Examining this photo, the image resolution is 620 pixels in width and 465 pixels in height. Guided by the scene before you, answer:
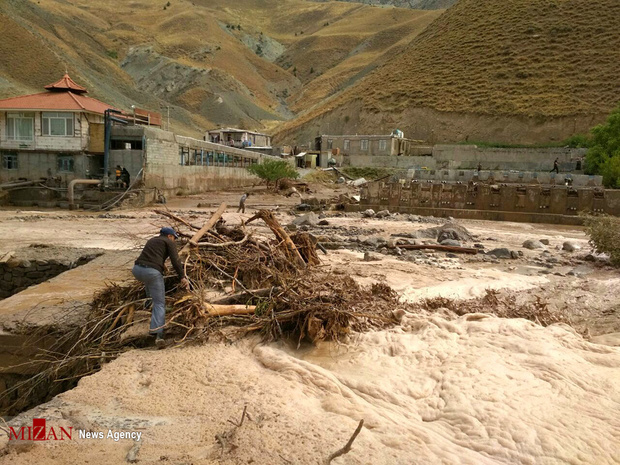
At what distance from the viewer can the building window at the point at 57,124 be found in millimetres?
26312

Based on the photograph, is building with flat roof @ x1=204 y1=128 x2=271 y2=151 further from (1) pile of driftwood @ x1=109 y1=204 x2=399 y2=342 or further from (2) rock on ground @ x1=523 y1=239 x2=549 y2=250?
(1) pile of driftwood @ x1=109 y1=204 x2=399 y2=342

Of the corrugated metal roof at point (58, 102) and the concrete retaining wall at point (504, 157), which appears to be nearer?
the corrugated metal roof at point (58, 102)

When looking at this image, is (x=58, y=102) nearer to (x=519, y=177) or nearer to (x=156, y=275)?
(x=156, y=275)

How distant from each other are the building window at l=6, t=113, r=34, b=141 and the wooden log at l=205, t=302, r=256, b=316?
25527 mm

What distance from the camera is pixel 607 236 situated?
11453 mm

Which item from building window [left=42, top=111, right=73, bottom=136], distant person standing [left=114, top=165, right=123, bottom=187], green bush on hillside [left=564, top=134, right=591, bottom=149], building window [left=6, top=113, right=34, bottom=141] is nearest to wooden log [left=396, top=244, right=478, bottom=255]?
distant person standing [left=114, top=165, right=123, bottom=187]

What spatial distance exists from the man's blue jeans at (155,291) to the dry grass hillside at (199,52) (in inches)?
1670

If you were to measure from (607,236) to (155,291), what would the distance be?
10601 mm

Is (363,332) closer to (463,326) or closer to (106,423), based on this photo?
(463,326)

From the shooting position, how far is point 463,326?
644 cm

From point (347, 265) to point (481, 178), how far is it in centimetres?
2290

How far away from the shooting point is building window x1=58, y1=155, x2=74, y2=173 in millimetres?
26359

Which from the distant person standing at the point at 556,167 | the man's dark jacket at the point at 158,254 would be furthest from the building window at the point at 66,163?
the distant person standing at the point at 556,167

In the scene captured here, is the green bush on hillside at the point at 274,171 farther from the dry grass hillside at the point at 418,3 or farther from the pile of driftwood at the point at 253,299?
the dry grass hillside at the point at 418,3
